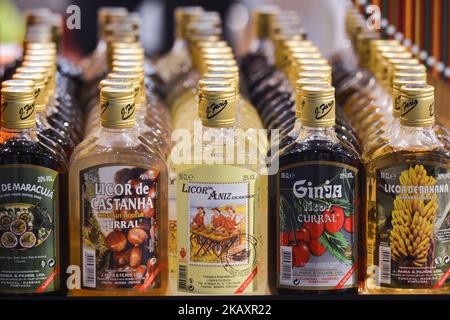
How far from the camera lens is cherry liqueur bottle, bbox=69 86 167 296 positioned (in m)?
2.18

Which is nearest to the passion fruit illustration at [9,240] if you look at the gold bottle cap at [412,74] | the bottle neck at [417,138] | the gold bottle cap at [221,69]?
the gold bottle cap at [221,69]

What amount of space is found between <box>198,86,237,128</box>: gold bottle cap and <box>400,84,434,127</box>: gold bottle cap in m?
0.32

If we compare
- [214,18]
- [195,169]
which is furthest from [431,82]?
[214,18]

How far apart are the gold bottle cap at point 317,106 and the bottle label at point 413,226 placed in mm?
146

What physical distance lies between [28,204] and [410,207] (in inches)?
27.7

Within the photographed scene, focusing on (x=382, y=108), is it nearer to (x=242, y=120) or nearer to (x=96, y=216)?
(x=242, y=120)

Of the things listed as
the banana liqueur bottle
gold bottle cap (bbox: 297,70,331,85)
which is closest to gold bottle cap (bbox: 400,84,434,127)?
the banana liqueur bottle

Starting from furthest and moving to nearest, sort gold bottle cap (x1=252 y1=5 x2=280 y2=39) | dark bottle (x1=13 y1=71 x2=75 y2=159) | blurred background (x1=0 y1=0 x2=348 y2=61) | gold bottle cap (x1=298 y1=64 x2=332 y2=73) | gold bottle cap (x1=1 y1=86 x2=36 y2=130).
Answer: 1. blurred background (x1=0 y1=0 x2=348 y2=61)
2. gold bottle cap (x1=252 y1=5 x2=280 y2=39)
3. gold bottle cap (x1=298 y1=64 x2=332 y2=73)
4. dark bottle (x1=13 y1=71 x2=75 y2=159)
5. gold bottle cap (x1=1 y1=86 x2=36 y2=130)

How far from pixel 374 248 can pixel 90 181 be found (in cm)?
55

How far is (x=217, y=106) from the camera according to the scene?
2162 mm

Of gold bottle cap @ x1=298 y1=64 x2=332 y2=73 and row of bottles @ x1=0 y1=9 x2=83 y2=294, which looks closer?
row of bottles @ x1=0 y1=9 x2=83 y2=294

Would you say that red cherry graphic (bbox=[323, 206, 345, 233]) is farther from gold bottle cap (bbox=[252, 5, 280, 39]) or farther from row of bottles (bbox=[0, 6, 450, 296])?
gold bottle cap (bbox=[252, 5, 280, 39])

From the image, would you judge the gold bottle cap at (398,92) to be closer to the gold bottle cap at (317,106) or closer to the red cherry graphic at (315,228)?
the gold bottle cap at (317,106)

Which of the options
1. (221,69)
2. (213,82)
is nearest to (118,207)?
(213,82)
